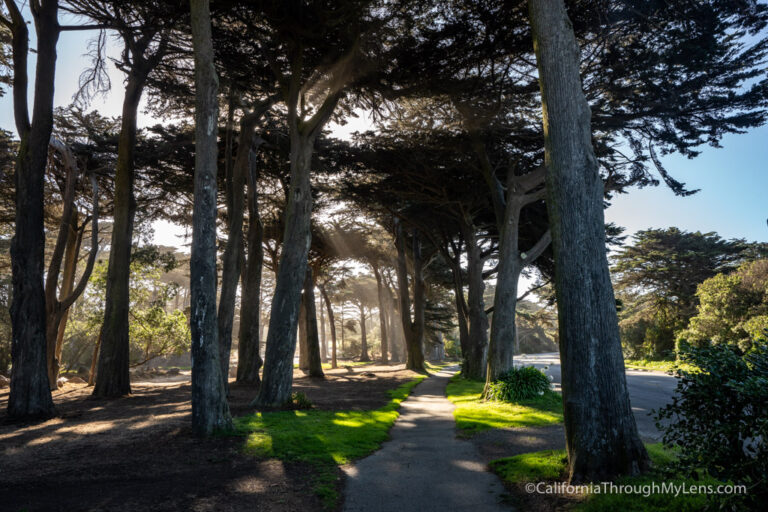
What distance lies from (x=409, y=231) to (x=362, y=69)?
14038 millimetres

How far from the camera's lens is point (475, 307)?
717 inches

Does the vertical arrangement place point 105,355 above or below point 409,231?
below

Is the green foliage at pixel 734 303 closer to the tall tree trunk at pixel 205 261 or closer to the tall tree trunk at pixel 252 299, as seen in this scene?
the tall tree trunk at pixel 252 299

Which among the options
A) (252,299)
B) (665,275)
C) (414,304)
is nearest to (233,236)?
(252,299)

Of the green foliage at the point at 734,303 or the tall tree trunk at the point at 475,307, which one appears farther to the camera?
the green foliage at the point at 734,303

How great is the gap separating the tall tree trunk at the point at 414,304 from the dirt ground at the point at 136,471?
1546 centimetres

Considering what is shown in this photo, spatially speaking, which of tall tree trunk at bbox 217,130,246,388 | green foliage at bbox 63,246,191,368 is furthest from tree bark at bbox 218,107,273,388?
green foliage at bbox 63,246,191,368

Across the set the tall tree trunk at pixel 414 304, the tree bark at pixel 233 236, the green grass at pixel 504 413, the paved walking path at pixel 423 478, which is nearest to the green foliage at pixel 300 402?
the tree bark at pixel 233 236

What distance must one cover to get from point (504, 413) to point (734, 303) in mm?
17537

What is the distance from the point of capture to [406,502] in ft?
14.0

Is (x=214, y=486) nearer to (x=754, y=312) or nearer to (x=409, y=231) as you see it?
(x=409, y=231)

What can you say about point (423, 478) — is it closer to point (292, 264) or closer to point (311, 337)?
point (292, 264)

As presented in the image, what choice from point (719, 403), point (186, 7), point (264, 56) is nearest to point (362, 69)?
point (264, 56)

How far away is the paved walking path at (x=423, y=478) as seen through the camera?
420 cm
